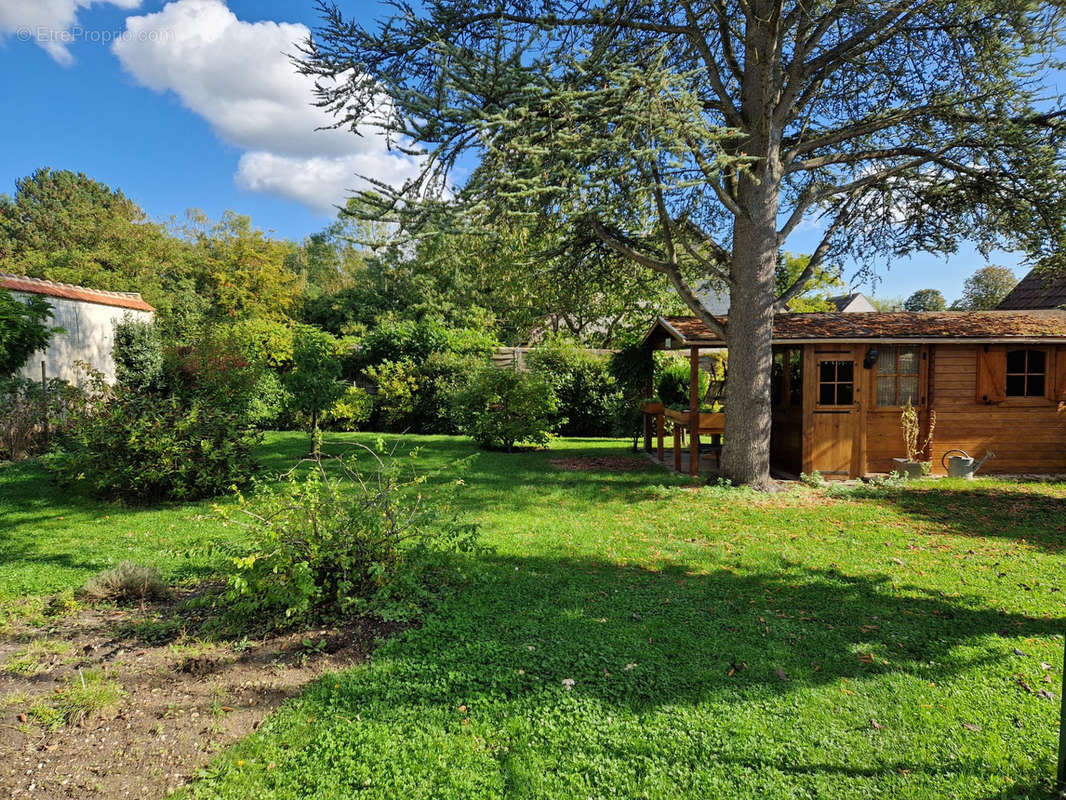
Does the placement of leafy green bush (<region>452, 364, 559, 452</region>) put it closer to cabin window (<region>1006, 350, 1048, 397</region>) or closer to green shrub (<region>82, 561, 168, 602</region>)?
green shrub (<region>82, 561, 168, 602</region>)

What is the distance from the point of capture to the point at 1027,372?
1042 cm

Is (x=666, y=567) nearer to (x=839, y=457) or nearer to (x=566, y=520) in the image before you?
(x=566, y=520)

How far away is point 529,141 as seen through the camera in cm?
633

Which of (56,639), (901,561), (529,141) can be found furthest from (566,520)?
(56,639)

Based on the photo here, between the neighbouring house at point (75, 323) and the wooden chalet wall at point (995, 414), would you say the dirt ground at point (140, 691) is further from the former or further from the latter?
the neighbouring house at point (75, 323)

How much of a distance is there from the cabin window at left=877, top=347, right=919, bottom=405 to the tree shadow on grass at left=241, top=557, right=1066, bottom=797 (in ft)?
21.9

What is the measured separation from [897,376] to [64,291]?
19.3 m

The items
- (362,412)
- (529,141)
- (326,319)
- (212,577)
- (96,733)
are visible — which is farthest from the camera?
(326,319)

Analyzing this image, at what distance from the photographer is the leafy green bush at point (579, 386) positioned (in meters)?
16.1

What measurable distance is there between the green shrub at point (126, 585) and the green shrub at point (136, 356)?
13.5m

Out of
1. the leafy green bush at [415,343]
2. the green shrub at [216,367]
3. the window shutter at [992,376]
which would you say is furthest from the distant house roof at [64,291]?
the window shutter at [992,376]

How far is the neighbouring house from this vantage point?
42.9ft

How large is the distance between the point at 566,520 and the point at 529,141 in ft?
15.2

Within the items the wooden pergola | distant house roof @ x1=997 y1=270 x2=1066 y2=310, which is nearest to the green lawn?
the wooden pergola
